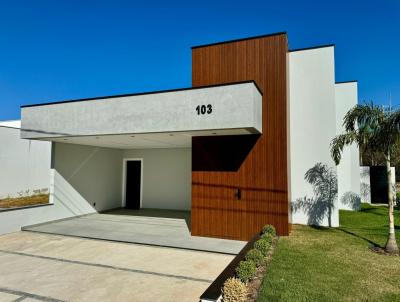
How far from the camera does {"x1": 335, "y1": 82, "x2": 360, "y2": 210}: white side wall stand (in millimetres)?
12984

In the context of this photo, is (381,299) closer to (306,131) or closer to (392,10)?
(306,131)

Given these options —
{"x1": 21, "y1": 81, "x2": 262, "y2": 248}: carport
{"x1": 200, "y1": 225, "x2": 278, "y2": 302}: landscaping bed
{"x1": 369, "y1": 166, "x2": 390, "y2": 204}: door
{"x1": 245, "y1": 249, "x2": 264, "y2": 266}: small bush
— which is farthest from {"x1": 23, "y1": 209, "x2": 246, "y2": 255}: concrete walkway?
{"x1": 369, "y1": 166, "x2": 390, "y2": 204}: door

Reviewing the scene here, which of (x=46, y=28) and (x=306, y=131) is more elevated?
(x=46, y=28)

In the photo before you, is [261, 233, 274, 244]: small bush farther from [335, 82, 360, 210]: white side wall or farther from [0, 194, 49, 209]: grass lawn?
[0, 194, 49, 209]: grass lawn

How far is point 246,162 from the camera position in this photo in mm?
7832

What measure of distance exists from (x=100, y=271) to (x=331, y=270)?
15.2 ft

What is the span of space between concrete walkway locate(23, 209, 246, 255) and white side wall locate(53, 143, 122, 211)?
0.82 meters

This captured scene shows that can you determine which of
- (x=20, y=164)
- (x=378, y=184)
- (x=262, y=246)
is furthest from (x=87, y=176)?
(x=378, y=184)

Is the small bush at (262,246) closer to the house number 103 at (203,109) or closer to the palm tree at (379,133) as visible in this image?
the palm tree at (379,133)

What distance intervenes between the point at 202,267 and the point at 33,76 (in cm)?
1848

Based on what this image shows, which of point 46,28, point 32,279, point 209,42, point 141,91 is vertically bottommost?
point 32,279

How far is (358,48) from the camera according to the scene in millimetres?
12688

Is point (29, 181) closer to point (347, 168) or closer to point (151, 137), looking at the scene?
point (151, 137)

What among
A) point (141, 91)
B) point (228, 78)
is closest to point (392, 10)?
point (228, 78)
